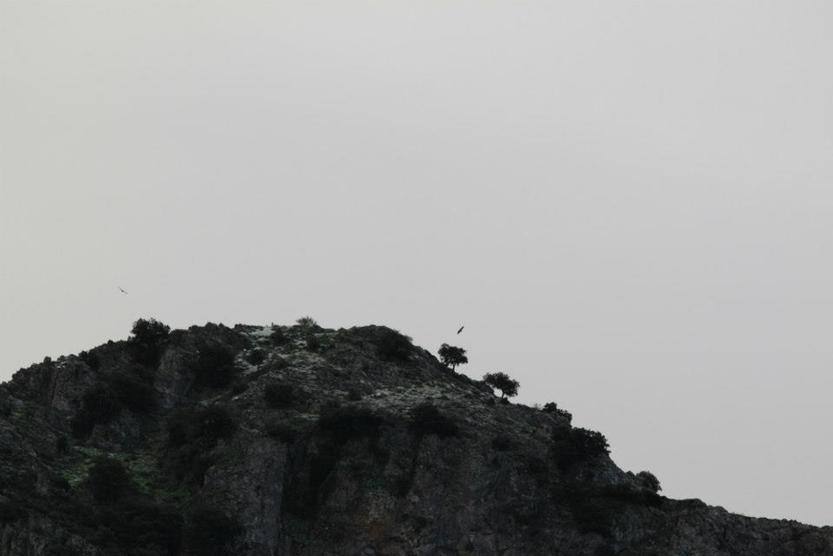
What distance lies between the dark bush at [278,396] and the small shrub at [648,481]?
122 ft

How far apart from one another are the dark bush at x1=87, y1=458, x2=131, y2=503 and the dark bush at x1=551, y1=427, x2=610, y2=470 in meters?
40.2

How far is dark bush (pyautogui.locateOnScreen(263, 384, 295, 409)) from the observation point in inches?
4235

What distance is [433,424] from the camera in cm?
10406

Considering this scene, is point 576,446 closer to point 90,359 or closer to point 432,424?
point 432,424

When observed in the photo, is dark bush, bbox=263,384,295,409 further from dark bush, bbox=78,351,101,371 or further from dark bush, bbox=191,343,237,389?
dark bush, bbox=78,351,101,371

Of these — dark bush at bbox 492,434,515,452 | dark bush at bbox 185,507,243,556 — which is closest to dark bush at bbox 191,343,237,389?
dark bush at bbox 185,507,243,556

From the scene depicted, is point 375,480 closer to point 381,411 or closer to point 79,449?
point 381,411

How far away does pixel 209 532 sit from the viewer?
89.8 meters

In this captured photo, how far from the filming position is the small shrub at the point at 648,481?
113912mm

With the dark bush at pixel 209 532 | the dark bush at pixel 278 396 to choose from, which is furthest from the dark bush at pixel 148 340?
the dark bush at pixel 209 532

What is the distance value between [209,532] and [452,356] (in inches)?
1993

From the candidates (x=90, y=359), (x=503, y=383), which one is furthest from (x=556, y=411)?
(x=90, y=359)

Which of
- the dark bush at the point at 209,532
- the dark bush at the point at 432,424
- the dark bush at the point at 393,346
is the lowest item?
the dark bush at the point at 209,532

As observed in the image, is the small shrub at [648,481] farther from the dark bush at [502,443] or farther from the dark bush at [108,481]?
the dark bush at [108,481]
